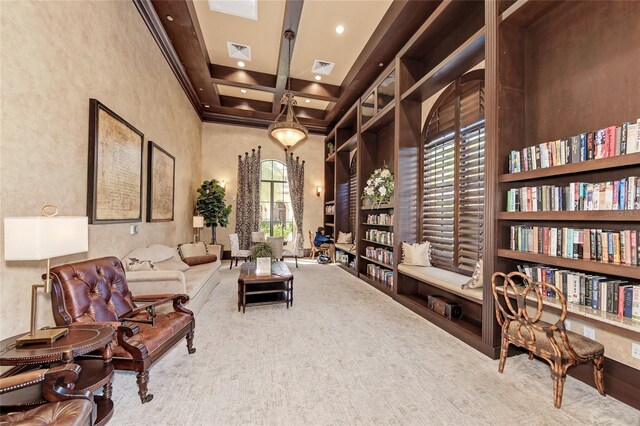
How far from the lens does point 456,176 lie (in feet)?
12.7

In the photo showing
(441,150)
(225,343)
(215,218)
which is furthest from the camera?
(215,218)

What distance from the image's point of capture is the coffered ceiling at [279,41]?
4055 millimetres

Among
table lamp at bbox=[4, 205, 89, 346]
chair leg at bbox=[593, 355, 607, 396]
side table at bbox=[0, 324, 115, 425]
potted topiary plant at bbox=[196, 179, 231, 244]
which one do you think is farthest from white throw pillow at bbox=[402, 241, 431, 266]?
potted topiary plant at bbox=[196, 179, 231, 244]

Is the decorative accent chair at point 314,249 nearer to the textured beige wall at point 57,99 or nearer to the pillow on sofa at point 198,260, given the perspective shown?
the pillow on sofa at point 198,260

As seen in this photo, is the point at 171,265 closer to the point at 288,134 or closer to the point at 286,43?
the point at 288,134

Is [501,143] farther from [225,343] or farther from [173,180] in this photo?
[173,180]

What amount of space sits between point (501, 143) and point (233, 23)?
4.63 metres

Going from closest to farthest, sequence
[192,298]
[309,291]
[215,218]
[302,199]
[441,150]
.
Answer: [192,298] → [441,150] → [309,291] → [215,218] → [302,199]

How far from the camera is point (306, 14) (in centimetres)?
433

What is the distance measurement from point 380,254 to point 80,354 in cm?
455

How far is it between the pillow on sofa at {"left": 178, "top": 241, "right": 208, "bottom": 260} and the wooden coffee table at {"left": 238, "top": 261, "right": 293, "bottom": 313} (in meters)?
1.33

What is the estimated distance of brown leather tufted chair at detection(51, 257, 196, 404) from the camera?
1907 millimetres

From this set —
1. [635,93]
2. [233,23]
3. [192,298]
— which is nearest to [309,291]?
[192,298]

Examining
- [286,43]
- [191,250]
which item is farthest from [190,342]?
[286,43]
